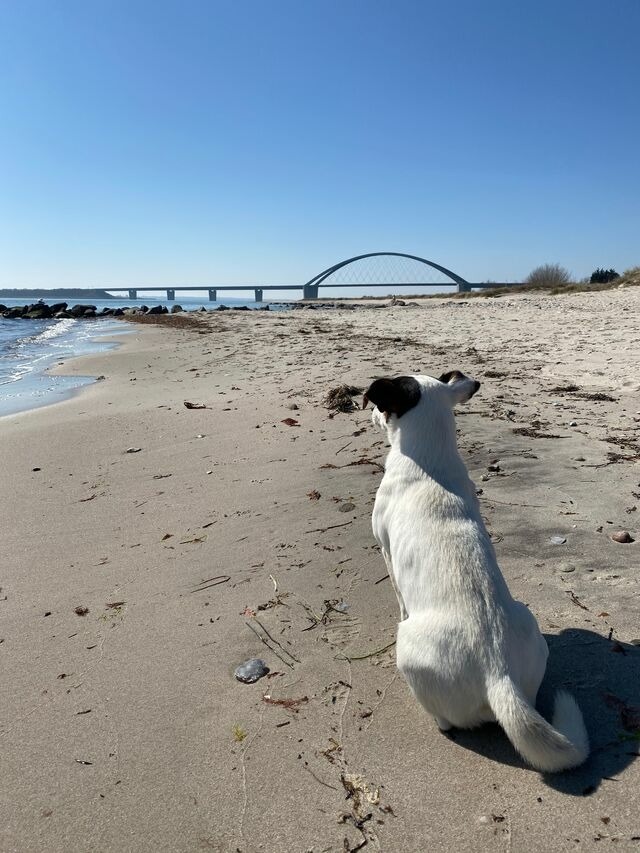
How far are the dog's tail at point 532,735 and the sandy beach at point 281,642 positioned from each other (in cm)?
8

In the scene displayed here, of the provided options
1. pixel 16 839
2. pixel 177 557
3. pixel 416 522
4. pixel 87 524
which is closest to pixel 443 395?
pixel 416 522

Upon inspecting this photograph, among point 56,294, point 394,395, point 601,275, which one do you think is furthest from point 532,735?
point 56,294

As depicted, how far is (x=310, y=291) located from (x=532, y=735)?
129063mm

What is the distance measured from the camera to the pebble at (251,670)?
2947 millimetres

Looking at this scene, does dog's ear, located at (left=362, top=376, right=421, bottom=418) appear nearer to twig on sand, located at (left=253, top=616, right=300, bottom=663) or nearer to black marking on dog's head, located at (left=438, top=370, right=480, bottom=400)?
black marking on dog's head, located at (left=438, top=370, right=480, bottom=400)

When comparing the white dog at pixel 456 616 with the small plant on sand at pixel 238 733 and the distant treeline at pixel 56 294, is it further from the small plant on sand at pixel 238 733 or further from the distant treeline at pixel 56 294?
the distant treeline at pixel 56 294

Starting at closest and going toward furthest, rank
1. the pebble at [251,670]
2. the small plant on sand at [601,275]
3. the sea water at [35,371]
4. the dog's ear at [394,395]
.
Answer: the pebble at [251,670]
the dog's ear at [394,395]
the sea water at [35,371]
the small plant on sand at [601,275]

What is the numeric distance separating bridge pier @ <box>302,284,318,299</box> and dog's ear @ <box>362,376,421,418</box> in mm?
126446

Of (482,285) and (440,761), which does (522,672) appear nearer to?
(440,761)

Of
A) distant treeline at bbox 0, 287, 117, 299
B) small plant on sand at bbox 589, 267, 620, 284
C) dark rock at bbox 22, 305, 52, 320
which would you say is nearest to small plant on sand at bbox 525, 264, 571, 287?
small plant on sand at bbox 589, 267, 620, 284

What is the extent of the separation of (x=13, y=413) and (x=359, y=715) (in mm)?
9143

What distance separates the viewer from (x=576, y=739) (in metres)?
2.33

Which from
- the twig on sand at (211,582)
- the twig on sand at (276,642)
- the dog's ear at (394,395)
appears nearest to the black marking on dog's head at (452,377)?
the dog's ear at (394,395)

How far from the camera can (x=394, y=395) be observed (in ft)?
10.9
